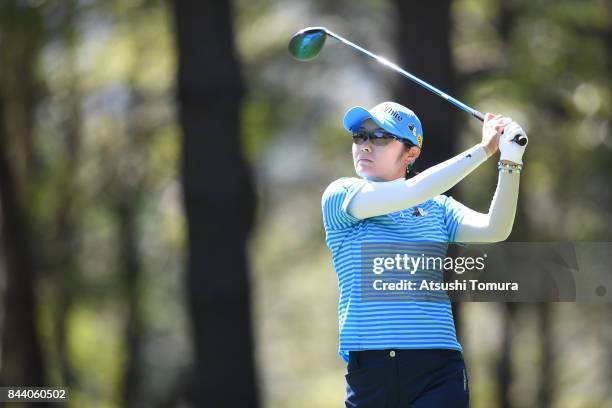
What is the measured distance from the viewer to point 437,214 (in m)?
3.66

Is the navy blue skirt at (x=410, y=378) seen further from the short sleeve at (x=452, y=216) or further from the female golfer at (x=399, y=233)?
the short sleeve at (x=452, y=216)

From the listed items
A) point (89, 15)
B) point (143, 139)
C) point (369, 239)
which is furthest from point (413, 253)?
point (143, 139)

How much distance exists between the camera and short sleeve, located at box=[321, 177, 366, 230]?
3.53 metres

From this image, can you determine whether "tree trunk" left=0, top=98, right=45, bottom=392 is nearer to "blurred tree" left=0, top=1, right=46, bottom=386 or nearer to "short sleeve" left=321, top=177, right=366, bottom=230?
"blurred tree" left=0, top=1, right=46, bottom=386

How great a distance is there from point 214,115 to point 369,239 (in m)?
5.24

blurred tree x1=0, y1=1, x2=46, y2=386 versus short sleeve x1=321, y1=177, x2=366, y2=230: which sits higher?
blurred tree x1=0, y1=1, x2=46, y2=386

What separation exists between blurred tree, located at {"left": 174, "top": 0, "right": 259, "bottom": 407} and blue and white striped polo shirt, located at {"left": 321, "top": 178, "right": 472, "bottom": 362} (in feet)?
16.2

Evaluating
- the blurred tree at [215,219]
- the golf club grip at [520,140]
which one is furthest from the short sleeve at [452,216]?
the blurred tree at [215,219]

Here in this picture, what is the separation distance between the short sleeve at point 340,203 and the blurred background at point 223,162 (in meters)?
3.46

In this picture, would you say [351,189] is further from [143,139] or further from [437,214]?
[143,139]

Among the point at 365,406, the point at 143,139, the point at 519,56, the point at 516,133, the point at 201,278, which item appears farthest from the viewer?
the point at 143,139

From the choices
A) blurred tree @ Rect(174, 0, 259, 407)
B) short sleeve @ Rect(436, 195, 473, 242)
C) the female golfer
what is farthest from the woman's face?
blurred tree @ Rect(174, 0, 259, 407)

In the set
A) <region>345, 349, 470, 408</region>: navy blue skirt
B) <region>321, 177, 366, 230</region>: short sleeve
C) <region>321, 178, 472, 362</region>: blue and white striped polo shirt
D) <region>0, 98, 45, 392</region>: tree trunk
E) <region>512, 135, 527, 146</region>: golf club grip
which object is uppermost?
<region>0, 98, 45, 392</region>: tree trunk

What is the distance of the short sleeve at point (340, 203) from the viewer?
139 inches
